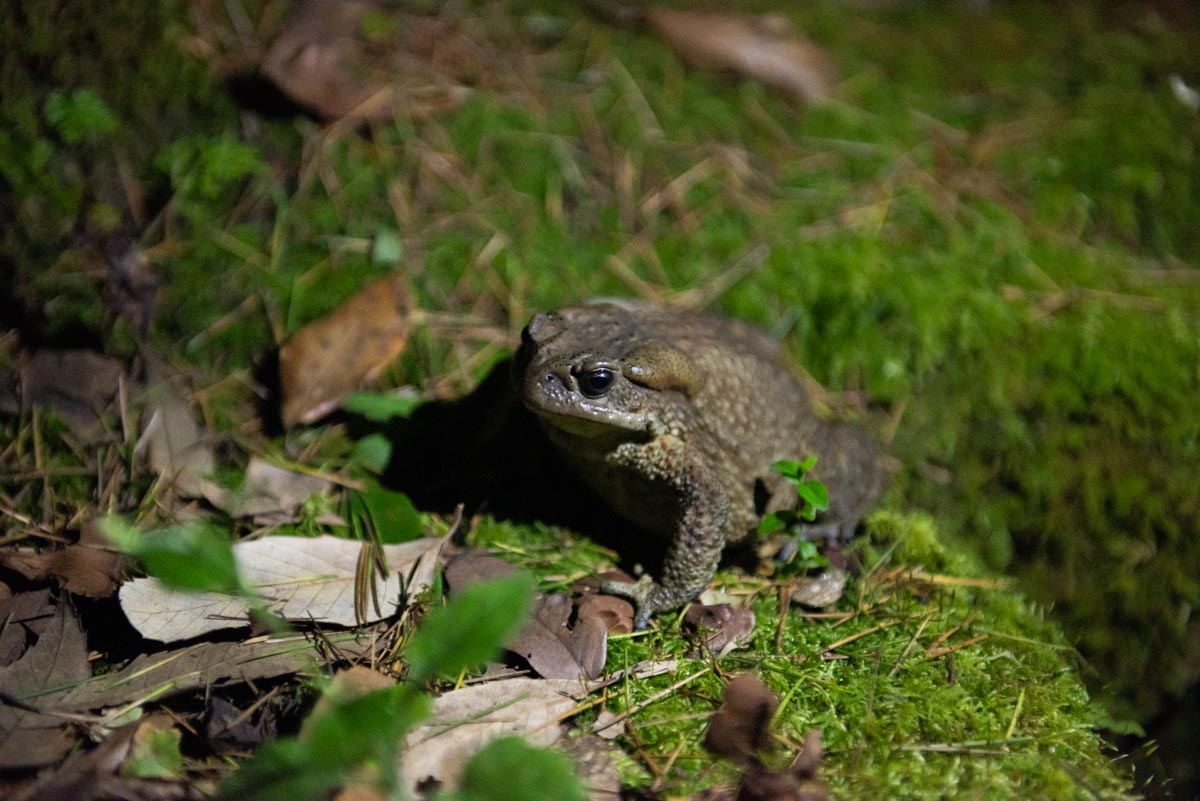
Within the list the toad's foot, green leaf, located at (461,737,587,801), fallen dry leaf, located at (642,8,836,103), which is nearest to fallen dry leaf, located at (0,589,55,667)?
green leaf, located at (461,737,587,801)

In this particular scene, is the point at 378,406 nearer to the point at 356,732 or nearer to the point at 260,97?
the point at 260,97

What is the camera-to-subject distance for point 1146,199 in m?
4.50

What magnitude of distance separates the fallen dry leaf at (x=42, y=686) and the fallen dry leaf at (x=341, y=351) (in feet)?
3.50

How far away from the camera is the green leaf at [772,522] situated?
3082mm

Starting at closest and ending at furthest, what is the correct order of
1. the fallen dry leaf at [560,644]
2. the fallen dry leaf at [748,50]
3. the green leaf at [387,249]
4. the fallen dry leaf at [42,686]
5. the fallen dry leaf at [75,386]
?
the fallen dry leaf at [42,686], the fallen dry leaf at [560,644], the fallen dry leaf at [75,386], the green leaf at [387,249], the fallen dry leaf at [748,50]

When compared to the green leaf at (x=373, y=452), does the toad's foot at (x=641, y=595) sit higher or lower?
lower

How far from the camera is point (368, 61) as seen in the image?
14.0 ft

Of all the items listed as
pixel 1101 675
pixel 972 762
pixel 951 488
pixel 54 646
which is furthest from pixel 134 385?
pixel 1101 675

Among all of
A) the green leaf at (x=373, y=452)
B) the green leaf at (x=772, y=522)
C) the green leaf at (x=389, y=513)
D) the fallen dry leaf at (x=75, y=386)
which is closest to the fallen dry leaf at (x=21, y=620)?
the fallen dry leaf at (x=75, y=386)

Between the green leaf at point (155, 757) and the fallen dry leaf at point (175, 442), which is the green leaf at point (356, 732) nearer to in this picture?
the green leaf at point (155, 757)

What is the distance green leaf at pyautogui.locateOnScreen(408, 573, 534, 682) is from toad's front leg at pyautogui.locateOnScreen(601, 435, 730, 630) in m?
1.01

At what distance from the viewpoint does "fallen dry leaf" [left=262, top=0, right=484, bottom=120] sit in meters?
4.02

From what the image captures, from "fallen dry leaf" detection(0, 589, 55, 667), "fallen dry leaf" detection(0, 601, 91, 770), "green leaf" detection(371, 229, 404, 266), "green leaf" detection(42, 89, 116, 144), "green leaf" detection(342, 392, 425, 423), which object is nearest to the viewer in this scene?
"fallen dry leaf" detection(0, 601, 91, 770)

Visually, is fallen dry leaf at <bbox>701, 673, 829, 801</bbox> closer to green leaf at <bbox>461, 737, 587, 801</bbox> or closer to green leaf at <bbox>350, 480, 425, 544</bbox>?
green leaf at <bbox>461, 737, 587, 801</bbox>
